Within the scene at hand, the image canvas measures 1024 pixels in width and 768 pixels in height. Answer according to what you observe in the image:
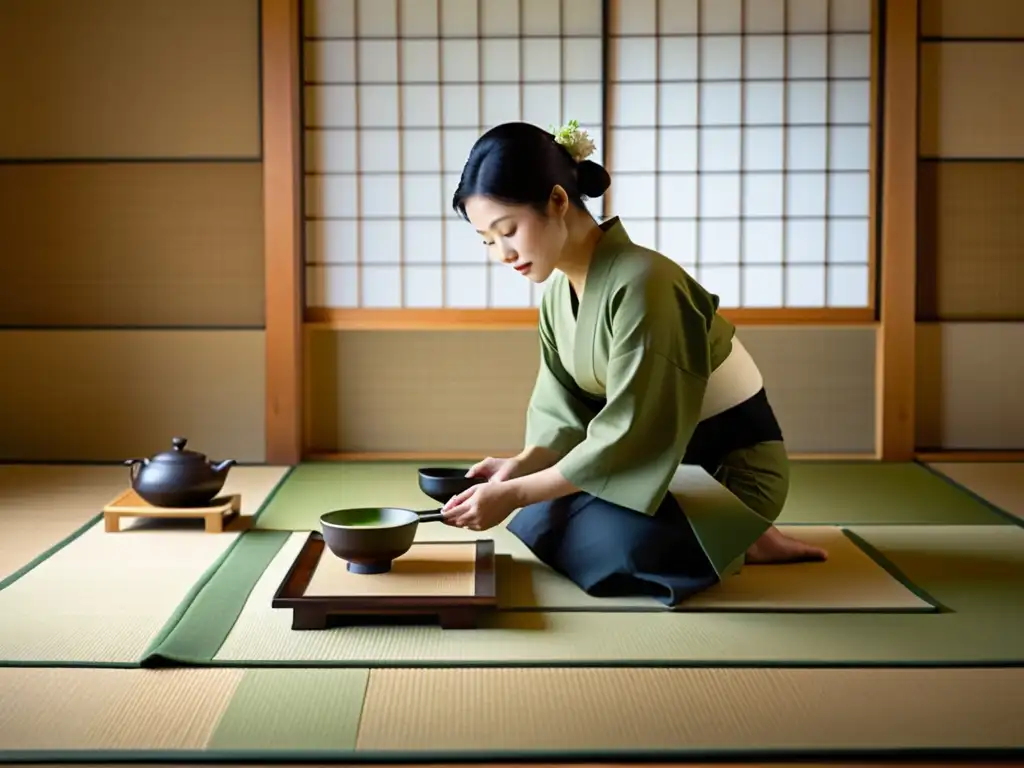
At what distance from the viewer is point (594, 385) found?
294 cm

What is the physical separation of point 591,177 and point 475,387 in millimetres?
2140

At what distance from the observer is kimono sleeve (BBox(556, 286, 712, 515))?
8.66ft

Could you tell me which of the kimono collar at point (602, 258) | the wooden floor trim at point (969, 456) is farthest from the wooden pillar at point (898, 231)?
the kimono collar at point (602, 258)

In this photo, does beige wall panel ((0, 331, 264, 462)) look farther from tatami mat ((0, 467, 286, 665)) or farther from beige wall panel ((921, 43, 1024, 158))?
beige wall panel ((921, 43, 1024, 158))

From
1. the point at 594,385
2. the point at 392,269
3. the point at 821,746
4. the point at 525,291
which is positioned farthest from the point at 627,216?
the point at 821,746

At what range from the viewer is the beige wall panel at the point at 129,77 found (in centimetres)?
467

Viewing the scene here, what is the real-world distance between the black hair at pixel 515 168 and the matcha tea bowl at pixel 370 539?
73cm

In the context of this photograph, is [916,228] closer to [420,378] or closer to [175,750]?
[420,378]

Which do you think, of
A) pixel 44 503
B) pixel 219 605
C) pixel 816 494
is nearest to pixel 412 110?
pixel 44 503

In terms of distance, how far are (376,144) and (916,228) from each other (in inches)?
87.3

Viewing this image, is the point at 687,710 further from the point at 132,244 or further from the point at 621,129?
the point at 132,244

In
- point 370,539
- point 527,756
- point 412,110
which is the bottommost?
point 527,756

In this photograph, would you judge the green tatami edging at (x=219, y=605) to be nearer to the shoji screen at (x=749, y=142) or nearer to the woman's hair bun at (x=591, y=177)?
the woman's hair bun at (x=591, y=177)

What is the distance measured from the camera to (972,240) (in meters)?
4.80
